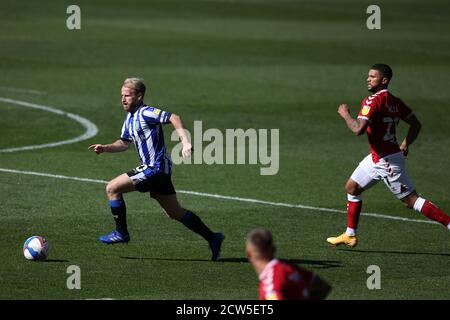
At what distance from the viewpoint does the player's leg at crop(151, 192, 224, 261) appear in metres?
12.5

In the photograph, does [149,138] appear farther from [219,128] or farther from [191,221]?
[219,128]

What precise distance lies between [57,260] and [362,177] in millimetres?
4114

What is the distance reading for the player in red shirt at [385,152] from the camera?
12914 mm

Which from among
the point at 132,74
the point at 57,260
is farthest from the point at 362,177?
the point at 132,74

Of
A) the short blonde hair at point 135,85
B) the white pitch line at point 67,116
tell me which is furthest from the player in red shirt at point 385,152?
the white pitch line at point 67,116

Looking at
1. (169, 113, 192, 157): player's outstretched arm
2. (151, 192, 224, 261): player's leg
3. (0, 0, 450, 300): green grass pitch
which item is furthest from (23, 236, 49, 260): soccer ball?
(169, 113, 192, 157): player's outstretched arm

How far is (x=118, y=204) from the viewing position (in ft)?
41.4

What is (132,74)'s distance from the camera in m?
27.3

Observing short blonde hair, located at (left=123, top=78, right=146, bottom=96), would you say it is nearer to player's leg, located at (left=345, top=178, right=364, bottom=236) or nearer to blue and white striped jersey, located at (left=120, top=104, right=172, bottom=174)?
blue and white striped jersey, located at (left=120, top=104, right=172, bottom=174)

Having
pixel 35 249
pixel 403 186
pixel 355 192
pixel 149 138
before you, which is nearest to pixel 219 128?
pixel 355 192

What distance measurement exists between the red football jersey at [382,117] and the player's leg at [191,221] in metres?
2.39

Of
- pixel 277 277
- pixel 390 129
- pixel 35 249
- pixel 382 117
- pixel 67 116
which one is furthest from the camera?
pixel 67 116

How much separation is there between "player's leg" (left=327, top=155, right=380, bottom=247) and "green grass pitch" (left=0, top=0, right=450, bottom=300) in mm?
166

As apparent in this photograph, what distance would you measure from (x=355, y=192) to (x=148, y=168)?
286 cm
